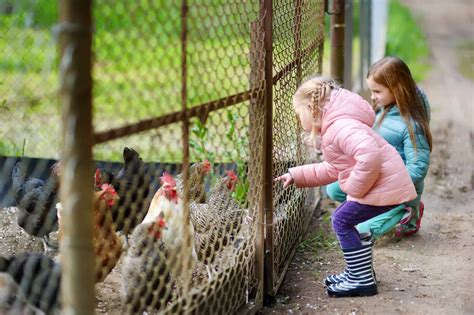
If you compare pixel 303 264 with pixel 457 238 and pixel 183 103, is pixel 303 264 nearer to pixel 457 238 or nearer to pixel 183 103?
pixel 457 238

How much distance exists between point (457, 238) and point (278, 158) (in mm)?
1692

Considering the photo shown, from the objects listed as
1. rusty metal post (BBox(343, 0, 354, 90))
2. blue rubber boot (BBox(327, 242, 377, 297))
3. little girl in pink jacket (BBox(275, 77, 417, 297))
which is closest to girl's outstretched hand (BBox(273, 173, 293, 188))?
little girl in pink jacket (BBox(275, 77, 417, 297))

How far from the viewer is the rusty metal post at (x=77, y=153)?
90.6 inches

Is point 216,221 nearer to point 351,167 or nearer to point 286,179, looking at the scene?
point 286,179

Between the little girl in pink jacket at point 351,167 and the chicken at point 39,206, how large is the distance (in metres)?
1.40

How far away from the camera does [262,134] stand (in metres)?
3.93

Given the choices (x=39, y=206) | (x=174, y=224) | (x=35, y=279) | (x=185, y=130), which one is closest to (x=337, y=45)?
(x=39, y=206)

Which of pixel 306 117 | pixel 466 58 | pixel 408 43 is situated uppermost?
pixel 408 43

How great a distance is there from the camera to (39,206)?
15.0 ft

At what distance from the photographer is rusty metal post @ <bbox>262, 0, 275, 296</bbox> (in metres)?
3.83

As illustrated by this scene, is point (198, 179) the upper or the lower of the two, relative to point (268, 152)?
lower

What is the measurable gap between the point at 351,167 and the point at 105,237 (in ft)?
4.31

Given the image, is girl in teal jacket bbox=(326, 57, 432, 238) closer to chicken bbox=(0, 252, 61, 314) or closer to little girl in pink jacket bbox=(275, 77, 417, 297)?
little girl in pink jacket bbox=(275, 77, 417, 297)

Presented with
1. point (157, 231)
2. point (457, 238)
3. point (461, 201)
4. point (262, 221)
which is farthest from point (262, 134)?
point (461, 201)
